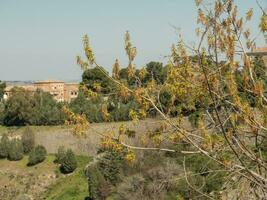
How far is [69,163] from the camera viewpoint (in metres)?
27.3

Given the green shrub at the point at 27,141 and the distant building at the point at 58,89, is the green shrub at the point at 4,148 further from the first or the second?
the distant building at the point at 58,89

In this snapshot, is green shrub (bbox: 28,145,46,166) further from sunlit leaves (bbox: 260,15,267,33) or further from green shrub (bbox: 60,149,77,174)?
sunlit leaves (bbox: 260,15,267,33)

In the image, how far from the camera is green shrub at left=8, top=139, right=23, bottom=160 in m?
29.8

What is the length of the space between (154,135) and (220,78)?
823 mm

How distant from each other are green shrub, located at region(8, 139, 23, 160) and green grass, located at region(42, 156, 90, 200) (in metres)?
3.65

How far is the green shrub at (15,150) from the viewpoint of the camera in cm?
2977

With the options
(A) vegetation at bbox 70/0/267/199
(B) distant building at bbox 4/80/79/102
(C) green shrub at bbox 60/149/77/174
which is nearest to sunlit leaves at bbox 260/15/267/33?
(A) vegetation at bbox 70/0/267/199

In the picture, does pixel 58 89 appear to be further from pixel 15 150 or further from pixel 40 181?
pixel 40 181

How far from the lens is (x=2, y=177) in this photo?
2839 centimetres

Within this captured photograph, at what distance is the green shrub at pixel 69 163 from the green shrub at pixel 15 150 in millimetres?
3513

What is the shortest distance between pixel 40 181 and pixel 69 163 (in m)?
1.82

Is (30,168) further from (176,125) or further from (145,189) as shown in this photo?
(176,125)

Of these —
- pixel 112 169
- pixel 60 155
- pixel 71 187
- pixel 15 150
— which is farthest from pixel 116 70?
pixel 15 150

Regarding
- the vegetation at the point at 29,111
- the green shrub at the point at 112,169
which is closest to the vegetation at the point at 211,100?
the green shrub at the point at 112,169
